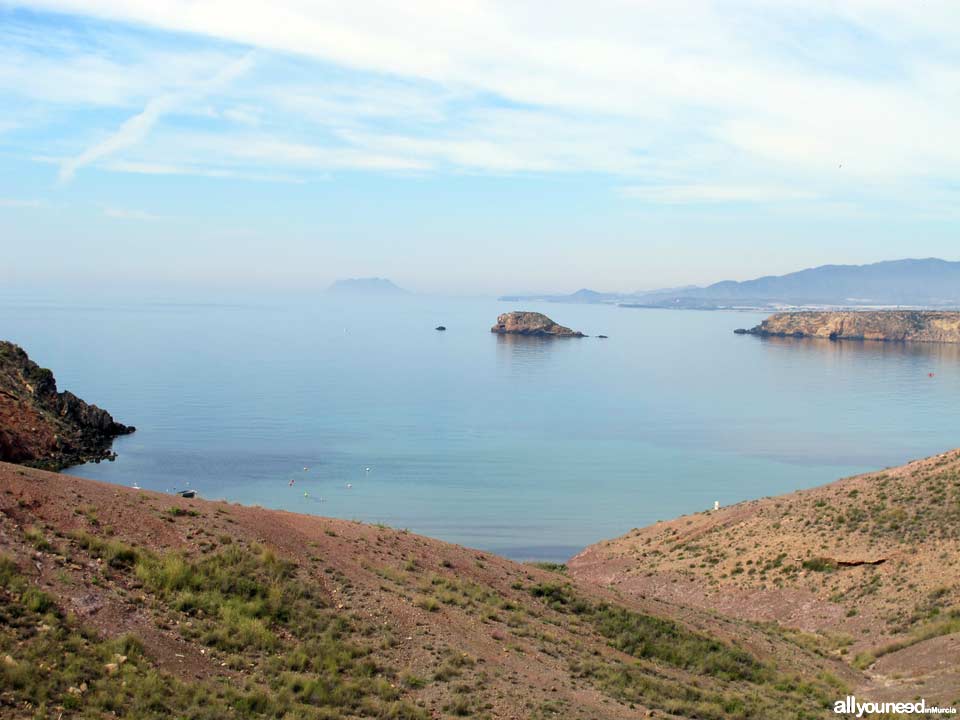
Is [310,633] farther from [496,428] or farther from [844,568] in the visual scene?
[496,428]

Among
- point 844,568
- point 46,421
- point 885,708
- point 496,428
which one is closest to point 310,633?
point 885,708

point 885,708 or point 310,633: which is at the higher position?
point 310,633

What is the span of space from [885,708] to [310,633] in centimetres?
1015

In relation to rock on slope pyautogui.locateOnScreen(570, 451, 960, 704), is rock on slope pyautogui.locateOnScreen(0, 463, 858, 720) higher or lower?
higher

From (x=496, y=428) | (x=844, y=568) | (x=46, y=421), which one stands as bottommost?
(x=496, y=428)

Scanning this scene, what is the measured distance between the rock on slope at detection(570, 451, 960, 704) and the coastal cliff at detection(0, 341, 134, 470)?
30551 millimetres

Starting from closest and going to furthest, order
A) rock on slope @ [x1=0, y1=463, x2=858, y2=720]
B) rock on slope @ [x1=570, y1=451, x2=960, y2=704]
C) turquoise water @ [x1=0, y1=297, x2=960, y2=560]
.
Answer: rock on slope @ [x1=0, y1=463, x2=858, y2=720] < rock on slope @ [x1=570, y1=451, x2=960, y2=704] < turquoise water @ [x1=0, y1=297, x2=960, y2=560]

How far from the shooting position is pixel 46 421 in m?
55.5

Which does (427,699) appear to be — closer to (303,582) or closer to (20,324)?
(303,582)

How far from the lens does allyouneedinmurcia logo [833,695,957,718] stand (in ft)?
48.8

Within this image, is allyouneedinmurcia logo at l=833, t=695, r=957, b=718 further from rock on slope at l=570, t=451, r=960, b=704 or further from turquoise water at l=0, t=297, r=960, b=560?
turquoise water at l=0, t=297, r=960, b=560

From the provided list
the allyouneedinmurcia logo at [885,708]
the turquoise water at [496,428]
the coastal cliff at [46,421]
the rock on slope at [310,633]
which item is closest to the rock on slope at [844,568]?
the allyouneedinmurcia logo at [885,708]

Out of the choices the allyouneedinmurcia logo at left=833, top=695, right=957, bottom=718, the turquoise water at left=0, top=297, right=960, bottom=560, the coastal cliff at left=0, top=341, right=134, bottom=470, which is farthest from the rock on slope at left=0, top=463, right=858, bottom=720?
the coastal cliff at left=0, top=341, right=134, bottom=470

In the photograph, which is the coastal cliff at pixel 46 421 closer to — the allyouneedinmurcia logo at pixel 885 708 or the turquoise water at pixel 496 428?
the turquoise water at pixel 496 428
